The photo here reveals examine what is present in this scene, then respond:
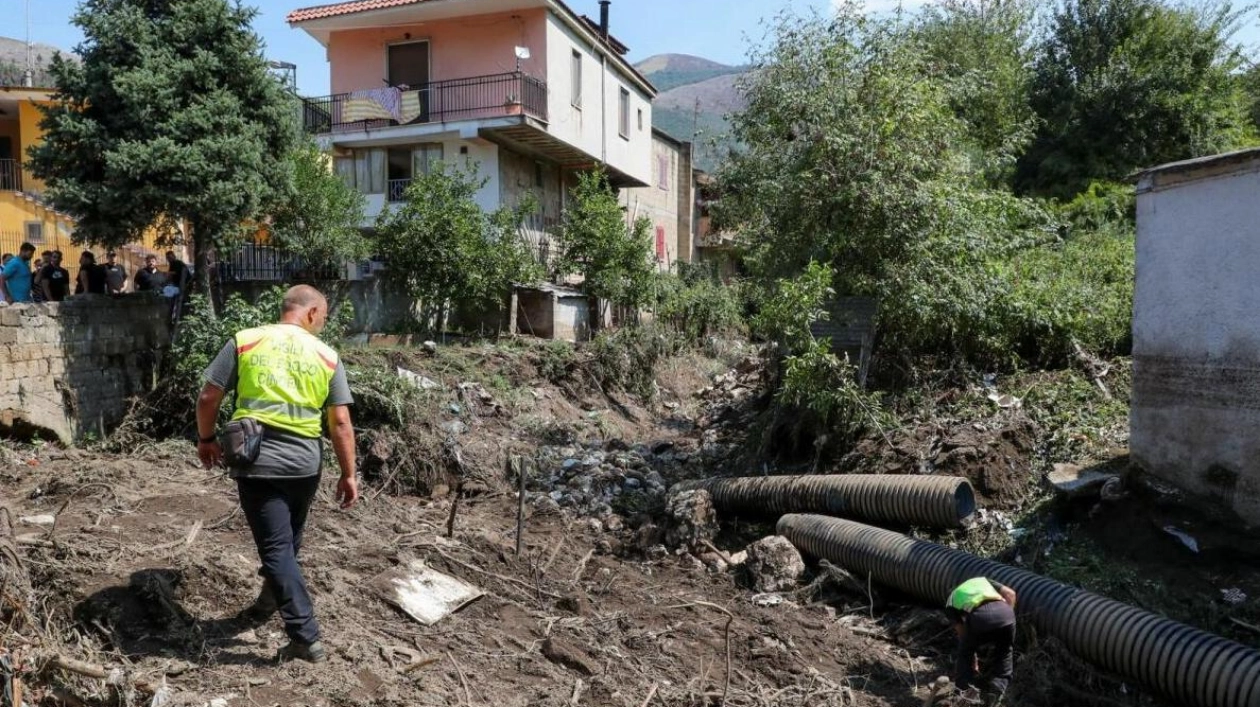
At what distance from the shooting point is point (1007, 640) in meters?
5.03

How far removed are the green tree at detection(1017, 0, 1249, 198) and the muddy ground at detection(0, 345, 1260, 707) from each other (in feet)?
A: 56.2

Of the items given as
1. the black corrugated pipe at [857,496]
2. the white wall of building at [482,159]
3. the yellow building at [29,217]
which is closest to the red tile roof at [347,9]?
the white wall of building at [482,159]

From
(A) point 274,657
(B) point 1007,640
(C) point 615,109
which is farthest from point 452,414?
(C) point 615,109

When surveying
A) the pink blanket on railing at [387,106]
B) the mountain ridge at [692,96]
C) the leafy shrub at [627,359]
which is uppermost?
the mountain ridge at [692,96]

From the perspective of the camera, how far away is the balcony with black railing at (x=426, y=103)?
19.4 metres

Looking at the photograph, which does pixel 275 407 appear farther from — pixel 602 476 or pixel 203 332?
pixel 203 332

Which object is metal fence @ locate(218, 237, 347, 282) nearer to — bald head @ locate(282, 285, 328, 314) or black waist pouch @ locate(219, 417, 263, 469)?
bald head @ locate(282, 285, 328, 314)

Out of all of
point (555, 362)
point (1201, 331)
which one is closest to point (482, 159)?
point (555, 362)

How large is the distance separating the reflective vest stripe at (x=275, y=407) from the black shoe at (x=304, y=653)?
1115mm

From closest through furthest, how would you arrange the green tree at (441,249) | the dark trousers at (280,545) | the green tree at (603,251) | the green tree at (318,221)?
1. the dark trousers at (280,545)
2. the green tree at (318,221)
3. the green tree at (441,249)
4. the green tree at (603,251)

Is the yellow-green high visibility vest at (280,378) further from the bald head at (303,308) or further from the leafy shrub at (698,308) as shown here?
the leafy shrub at (698,308)

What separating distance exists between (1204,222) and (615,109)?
727 inches

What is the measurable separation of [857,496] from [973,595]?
8.89 ft

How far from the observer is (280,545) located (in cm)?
431
